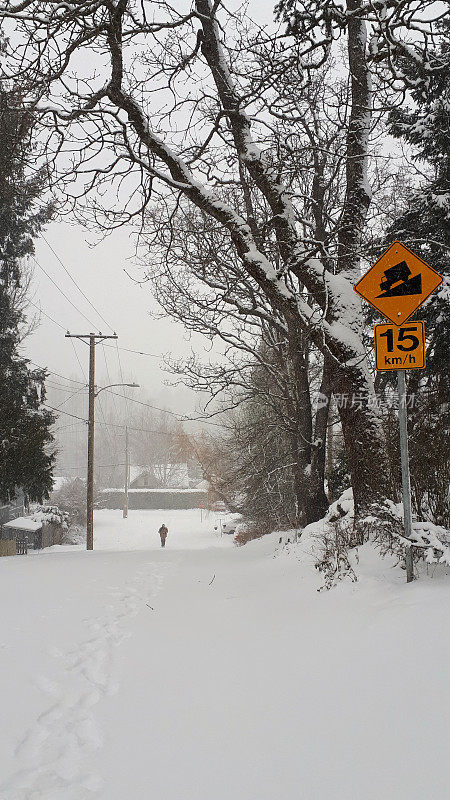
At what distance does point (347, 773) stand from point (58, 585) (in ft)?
24.2

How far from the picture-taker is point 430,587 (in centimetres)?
529

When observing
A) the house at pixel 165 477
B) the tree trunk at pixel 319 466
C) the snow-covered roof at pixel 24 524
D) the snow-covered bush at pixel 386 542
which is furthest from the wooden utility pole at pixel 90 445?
the house at pixel 165 477

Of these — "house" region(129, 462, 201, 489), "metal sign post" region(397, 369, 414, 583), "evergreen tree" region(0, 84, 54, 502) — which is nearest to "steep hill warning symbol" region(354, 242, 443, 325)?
"metal sign post" region(397, 369, 414, 583)

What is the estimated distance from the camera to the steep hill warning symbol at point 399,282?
5.91 metres

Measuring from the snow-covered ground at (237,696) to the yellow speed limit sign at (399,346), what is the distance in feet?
6.65

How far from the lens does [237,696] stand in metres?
4.20

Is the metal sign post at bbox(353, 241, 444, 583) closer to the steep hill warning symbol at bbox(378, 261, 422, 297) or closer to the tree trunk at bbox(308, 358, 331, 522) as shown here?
the steep hill warning symbol at bbox(378, 261, 422, 297)

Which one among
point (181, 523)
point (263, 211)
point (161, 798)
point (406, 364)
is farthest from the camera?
point (181, 523)

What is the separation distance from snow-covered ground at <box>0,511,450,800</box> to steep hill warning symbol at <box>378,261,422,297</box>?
2712mm

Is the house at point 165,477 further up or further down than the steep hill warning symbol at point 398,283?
further down

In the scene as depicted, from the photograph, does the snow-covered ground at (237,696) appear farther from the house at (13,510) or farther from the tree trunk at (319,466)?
the house at (13,510)

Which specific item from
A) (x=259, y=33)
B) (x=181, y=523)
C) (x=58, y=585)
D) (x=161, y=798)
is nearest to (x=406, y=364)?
(x=161, y=798)

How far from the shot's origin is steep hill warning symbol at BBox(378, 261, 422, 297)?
5.91 metres

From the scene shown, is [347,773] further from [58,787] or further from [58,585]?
[58,585]
